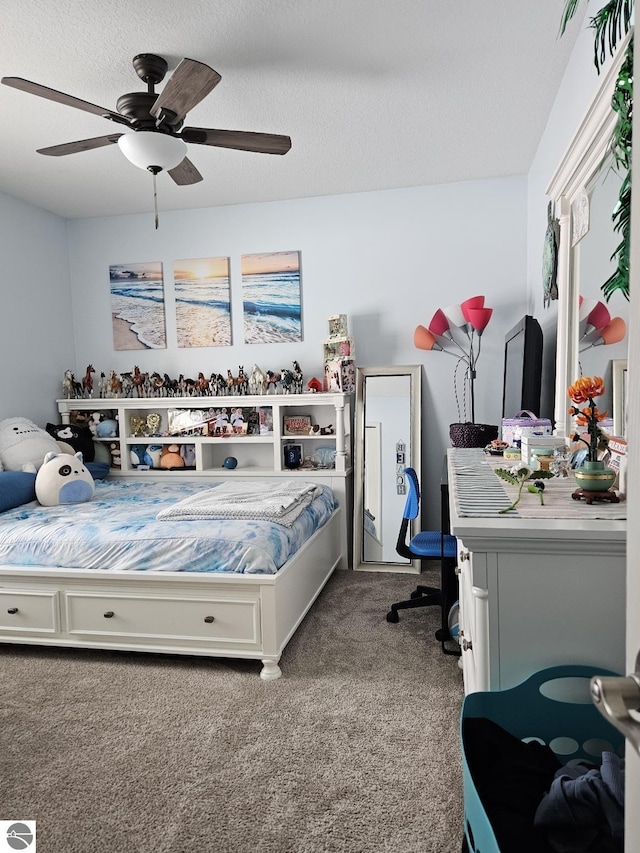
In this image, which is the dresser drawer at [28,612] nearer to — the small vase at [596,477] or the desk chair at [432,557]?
the desk chair at [432,557]

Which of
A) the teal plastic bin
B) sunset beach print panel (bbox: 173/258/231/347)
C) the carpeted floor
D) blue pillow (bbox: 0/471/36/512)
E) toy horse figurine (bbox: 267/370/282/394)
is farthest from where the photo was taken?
sunset beach print panel (bbox: 173/258/231/347)

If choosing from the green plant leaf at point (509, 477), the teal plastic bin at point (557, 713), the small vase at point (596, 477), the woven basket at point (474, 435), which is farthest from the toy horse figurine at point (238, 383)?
the teal plastic bin at point (557, 713)

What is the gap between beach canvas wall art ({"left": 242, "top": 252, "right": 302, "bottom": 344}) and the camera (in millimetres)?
4523

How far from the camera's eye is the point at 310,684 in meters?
2.51

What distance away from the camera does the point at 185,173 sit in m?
3.01

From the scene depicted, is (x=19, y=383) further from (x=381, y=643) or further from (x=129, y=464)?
(x=381, y=643)

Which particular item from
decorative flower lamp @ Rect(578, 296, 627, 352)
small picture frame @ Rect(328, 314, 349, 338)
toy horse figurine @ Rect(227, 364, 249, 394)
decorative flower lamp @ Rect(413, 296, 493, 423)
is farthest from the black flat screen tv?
toy horse figurine @ Rect(227, 364, 249, 394)

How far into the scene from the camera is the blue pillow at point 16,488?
3.43 meters

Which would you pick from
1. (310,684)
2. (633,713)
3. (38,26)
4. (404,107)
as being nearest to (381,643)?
(310,684)

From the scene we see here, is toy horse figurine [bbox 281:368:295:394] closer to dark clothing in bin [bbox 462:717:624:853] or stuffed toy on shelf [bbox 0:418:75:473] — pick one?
stuffed toy on shelf [bbox 0:418:75:473]

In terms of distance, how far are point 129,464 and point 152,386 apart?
0.63 metres

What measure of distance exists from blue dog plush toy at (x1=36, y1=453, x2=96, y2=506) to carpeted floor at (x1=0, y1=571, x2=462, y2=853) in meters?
0.90

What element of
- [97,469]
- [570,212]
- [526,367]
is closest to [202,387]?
[97,469]

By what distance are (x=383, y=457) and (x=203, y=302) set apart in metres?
1.84
